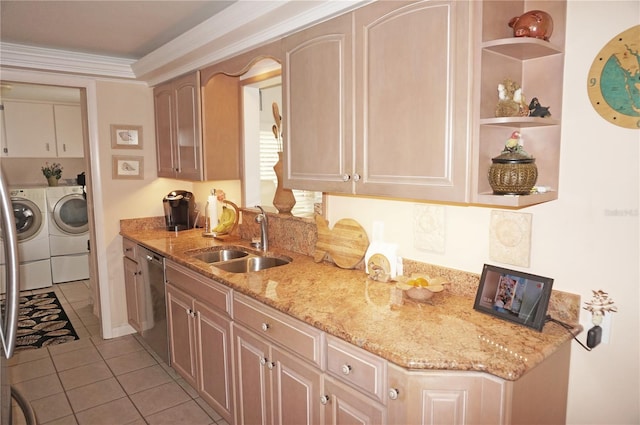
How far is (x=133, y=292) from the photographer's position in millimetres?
3543

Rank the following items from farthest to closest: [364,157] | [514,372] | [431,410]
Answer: [364,157] → [431,410] → [514,372]

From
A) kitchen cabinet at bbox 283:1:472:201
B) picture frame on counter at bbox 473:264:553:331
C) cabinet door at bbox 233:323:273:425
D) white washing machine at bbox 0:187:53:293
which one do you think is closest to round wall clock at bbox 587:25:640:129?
kitchen cabinet at bbox 283:1:472:201

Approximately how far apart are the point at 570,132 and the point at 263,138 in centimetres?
243

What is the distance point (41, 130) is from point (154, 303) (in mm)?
3811

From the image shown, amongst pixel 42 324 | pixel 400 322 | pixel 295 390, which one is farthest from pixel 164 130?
pixel 400 322

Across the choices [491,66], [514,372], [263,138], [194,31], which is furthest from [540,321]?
[263,138]

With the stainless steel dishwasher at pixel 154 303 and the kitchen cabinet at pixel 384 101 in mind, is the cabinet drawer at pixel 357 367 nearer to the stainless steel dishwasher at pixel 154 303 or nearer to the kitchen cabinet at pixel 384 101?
the kitchen cabinet at pixel 384 101

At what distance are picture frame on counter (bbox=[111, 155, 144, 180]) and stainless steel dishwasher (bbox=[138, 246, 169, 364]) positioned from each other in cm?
72

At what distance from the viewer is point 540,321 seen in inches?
58.1

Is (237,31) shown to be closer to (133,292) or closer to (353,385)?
(353,385)

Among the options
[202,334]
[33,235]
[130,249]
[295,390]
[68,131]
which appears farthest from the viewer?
[68,131]

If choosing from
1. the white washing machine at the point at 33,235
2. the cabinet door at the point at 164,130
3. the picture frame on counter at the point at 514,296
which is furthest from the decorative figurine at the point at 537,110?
the white washing machine at the point at 33,235

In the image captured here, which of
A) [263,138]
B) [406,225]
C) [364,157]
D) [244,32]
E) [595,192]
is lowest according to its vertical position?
[406,225]

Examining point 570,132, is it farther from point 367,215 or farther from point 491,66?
point 367,215
